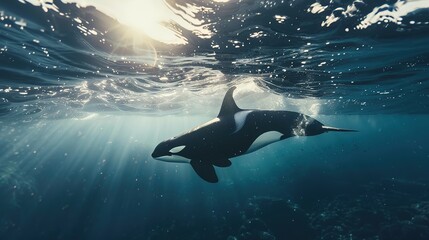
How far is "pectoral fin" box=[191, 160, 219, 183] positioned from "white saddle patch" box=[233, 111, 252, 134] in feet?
3.65

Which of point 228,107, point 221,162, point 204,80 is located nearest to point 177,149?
point 221,162

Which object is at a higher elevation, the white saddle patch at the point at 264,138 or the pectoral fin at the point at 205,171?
the white saddle patch at the point at 264,138

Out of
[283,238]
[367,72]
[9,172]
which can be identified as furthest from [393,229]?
[9,172]

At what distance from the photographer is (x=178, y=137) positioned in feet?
23.1

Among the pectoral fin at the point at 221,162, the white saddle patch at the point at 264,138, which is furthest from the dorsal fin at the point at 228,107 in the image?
the pectoral fin at the point at 221,162

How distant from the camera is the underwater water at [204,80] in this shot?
29.9 ft

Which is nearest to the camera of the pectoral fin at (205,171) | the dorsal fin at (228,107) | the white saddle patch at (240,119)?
the pectoral fin at (205,171)

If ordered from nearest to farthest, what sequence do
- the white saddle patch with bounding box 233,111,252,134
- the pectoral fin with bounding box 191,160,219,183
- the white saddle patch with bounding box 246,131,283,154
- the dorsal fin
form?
the pectoral fin with bounding box 191,160,219,183 < the white saddle patch with bounding box 233,111,252,134 < the white saddle patch with bounding box 246,131,283,154 < the dorsal fin

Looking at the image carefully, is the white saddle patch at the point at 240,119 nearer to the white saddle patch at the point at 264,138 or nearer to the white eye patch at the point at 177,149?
the white saddle patch at the point at 264,138

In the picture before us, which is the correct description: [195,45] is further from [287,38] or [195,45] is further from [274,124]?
[274,124]

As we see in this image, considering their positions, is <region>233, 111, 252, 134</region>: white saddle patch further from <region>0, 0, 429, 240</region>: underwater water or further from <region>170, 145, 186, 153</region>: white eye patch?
<region>0, 0, 429, 240</region>: underwater water

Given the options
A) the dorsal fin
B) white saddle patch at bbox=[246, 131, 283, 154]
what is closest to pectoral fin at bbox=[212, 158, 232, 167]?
white saddle patch at bbox=[246, 131, 283, 154]

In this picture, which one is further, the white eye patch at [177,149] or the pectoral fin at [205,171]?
the white eye patch at [177,149]

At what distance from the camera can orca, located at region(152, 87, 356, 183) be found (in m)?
6.75
